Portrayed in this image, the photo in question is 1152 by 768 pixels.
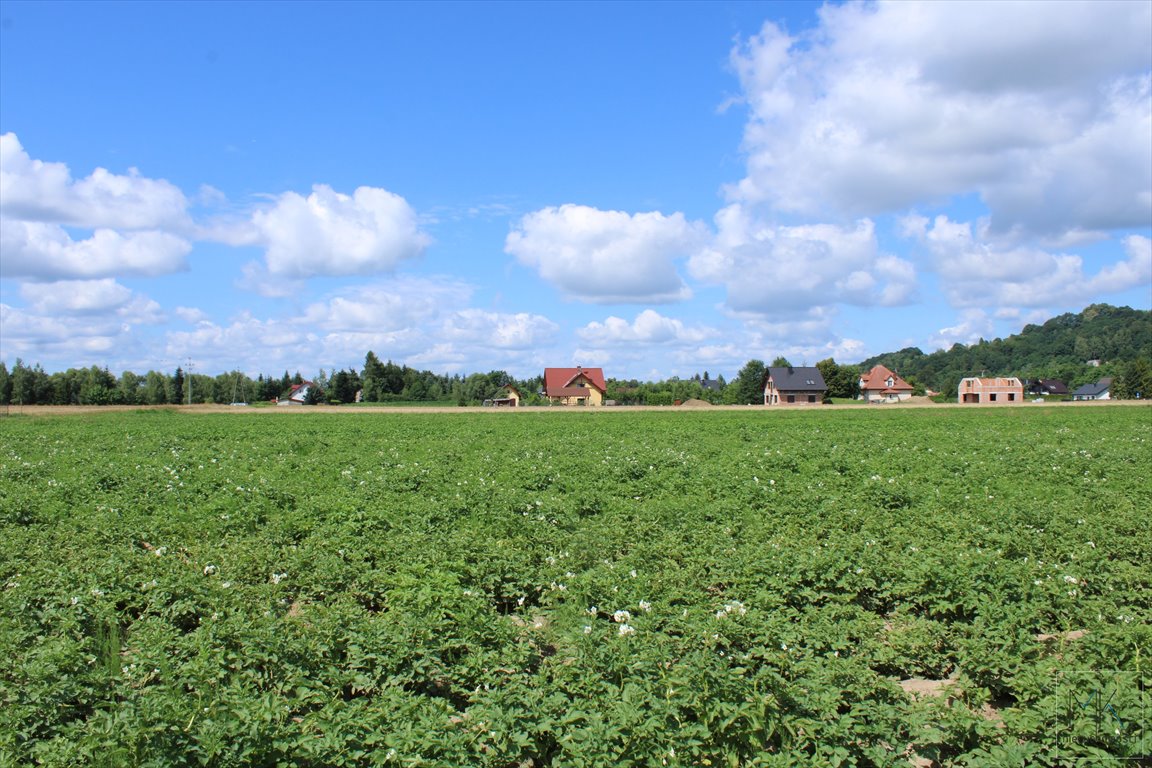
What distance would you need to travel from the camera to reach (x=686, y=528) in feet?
35.8

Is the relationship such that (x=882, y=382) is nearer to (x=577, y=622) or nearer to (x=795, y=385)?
(x=795, y=385)

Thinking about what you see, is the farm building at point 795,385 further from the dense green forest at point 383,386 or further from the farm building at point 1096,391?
the farm building at point 1096,391

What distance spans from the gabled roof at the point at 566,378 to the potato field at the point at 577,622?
93.8m

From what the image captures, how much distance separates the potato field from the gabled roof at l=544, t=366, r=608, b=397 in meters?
93.8

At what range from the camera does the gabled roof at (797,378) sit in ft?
328

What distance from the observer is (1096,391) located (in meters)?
126


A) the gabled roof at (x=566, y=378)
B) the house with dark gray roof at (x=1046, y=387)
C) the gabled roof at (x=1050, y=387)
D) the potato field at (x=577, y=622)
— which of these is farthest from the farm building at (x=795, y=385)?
the potato field at (x=577, y=622)

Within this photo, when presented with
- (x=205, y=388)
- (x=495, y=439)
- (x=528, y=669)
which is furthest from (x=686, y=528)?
(x=205, y=388)

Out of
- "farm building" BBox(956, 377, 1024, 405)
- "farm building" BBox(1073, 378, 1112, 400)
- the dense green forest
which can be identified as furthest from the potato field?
"farm building" BBox(1073, 378, 1112, 400)

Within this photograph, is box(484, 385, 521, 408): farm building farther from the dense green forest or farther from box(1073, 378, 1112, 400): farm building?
box(1073, 378, 1112, 400): farm building

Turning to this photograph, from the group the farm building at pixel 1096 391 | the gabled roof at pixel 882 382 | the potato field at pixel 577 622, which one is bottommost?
the potato field at pixel 577 622

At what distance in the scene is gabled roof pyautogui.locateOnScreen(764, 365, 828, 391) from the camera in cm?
10012

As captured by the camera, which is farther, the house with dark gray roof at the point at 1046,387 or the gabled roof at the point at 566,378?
the house with dark gray roof at the point at 1046,387

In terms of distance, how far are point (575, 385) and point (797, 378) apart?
32090 millimetres
